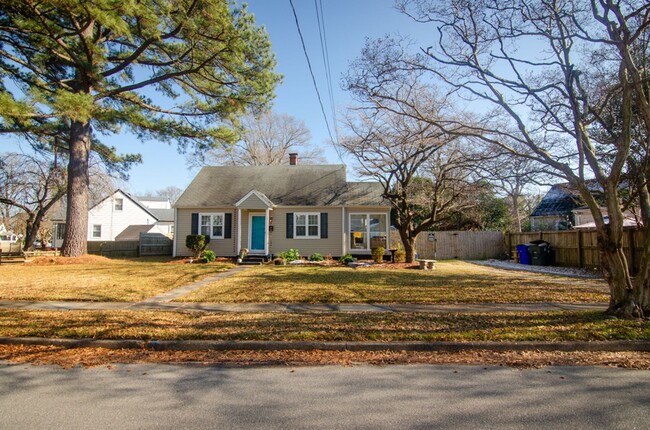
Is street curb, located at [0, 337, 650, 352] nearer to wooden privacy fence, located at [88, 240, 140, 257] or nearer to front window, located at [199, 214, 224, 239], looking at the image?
front window, located at [199, 214, 224, 239]

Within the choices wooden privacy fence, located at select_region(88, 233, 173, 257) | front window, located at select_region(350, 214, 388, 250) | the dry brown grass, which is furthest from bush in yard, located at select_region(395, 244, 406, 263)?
wooden privacy fence, located at select_region(88, 233, 173, 257)

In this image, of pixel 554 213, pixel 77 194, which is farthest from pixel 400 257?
pixel 554 213

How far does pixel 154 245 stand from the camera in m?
24.5

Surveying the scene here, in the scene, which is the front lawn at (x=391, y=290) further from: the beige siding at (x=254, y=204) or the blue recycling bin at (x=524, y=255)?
the blue recycling bin at (x=524, y=255)

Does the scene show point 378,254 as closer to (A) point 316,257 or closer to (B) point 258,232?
(A) point 316,257

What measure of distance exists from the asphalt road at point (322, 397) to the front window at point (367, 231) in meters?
15.8

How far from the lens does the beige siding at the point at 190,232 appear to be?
2031 cm

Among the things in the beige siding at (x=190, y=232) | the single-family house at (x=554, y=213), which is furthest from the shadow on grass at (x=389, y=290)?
the single-family house at (x=554, y=213)

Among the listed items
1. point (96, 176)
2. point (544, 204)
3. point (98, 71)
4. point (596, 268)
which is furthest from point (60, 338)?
point (544, 204)

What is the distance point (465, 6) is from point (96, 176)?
1141 inches

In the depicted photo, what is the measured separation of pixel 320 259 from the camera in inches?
756

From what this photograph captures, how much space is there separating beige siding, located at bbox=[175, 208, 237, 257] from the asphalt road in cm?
1573

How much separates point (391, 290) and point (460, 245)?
18262 mm

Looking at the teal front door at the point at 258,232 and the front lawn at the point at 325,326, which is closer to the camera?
the front lawn at the point at 325,326
